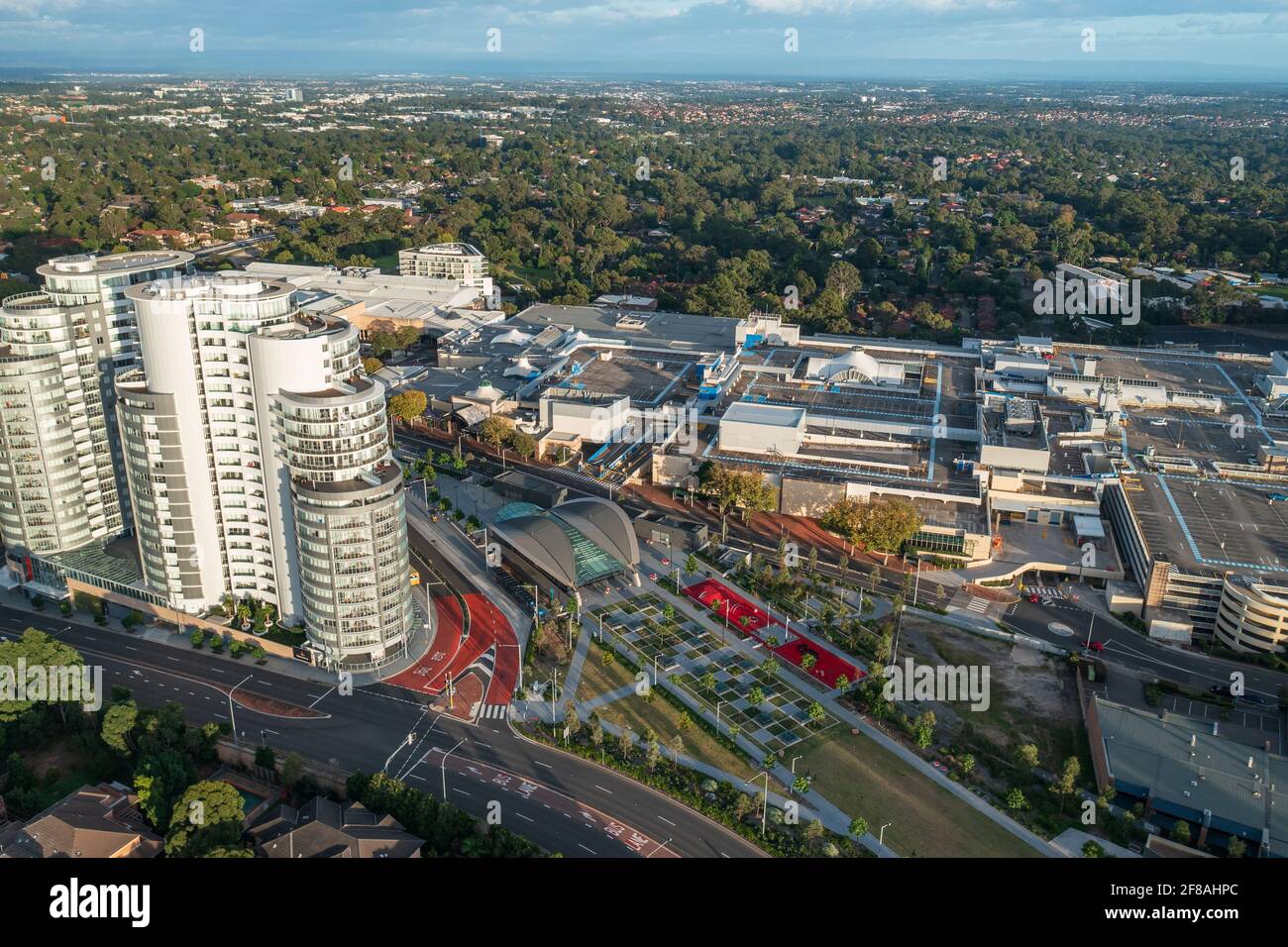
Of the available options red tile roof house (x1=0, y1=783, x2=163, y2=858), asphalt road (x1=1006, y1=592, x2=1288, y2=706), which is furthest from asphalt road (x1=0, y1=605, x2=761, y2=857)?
asphalt road (x1=1006, y1=592, x2=1288, y2=706)

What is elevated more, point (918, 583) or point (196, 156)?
point (196, 156)

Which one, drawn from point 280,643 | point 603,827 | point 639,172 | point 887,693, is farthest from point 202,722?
point 639,172

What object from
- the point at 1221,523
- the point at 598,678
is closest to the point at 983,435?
the point at 1221,523

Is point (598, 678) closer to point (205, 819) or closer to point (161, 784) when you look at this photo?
point (205, 819)

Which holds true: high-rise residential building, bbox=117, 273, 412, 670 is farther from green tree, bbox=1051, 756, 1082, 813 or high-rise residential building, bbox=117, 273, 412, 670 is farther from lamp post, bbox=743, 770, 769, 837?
green tree, bbox=1051, 756, 1082, 813

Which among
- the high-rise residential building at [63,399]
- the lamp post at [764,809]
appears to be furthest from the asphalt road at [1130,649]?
the high-rise residential building at [63,399]

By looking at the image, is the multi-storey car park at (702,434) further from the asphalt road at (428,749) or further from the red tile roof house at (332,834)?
the red tile roof house at (332,834)

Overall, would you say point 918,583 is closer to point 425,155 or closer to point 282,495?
point 282,495
